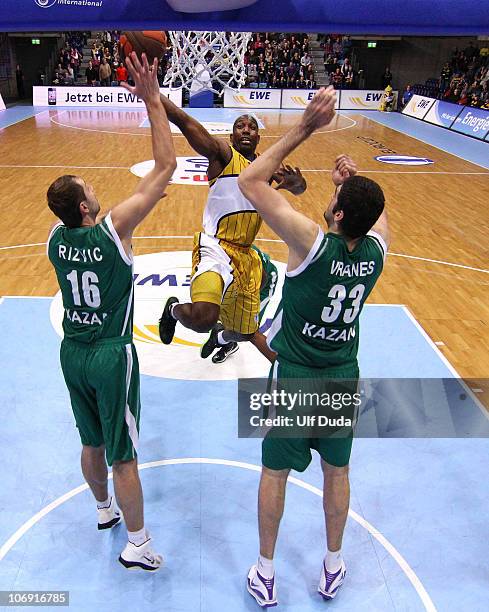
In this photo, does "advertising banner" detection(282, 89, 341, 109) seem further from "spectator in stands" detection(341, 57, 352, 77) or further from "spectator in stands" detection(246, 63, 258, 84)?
"spectator in stands" detection(341, 57, 352, 77)

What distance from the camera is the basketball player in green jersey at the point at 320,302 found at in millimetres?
2576

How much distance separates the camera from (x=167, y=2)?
2.40 metres

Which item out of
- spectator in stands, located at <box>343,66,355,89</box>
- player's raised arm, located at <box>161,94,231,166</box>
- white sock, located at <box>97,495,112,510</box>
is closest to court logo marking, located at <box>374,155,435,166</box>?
player's raised arm, located at <box>161,94,231,166</box>

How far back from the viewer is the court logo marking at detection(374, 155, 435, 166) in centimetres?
1436

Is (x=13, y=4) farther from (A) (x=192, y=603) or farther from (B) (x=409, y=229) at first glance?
(B) (x=409, y=229)

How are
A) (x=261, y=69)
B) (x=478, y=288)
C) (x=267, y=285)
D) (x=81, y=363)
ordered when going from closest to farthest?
(x=81, y=363) → (x=267, y=285) → (x=478, y=288) → (x=261, y=69)

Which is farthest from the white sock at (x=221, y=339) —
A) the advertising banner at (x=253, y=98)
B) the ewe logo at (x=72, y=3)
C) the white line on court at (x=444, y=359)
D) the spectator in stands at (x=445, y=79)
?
the spectator in stands at (x=445, y=79)

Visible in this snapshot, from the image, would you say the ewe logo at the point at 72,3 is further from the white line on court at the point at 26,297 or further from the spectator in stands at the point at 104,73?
the spectator in stands at the point at 104,73

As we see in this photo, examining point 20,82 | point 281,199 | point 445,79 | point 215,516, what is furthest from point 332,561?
point 20,82

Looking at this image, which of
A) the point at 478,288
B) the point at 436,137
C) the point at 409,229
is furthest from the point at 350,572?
the point at 436,137

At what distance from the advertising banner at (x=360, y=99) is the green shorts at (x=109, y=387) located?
24671mm

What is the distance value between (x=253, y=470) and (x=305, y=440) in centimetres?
123

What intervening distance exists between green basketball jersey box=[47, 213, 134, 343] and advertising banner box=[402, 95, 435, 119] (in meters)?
21.6

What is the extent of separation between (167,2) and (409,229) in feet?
24.8
